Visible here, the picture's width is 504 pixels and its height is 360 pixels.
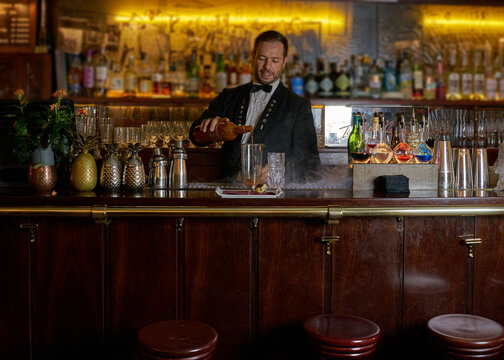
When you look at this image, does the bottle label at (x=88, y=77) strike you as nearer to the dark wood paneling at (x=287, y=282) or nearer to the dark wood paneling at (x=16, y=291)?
the dark wood paneling at (x=16, y=291)

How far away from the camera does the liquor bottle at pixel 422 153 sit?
2449mm

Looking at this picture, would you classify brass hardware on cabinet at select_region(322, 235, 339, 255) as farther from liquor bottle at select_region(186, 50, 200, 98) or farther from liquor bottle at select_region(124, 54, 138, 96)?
liquor bottle at select_region(124, 54, 138, 96)

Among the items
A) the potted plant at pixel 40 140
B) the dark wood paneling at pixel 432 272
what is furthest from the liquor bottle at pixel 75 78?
the dark wood paneling at pixel 432 272

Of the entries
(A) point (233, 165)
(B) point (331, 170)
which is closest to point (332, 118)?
(A) point (233, 165)

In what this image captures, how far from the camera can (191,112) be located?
426 centimetres

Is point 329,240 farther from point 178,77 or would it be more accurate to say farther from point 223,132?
point 178,77

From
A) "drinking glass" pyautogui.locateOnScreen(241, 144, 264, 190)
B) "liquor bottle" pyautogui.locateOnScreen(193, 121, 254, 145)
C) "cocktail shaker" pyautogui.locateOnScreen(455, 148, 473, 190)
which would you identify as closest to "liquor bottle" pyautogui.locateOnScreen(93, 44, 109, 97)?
"liquor bottle" pyautogui.locateOnScreen(193, 121, 254, 145)

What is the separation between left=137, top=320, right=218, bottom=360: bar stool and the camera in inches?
63.7

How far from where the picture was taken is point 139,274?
2.03 meters

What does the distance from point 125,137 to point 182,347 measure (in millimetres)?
1209

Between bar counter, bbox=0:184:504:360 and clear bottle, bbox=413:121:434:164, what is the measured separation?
42 cm

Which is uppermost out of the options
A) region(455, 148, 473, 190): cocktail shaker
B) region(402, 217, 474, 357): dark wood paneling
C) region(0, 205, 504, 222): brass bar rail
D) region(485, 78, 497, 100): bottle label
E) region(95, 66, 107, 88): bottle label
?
region(95, 66, 107, 88): bottle label

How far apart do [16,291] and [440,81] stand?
344 centimetres

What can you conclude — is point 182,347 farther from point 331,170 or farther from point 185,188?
point 331,170
